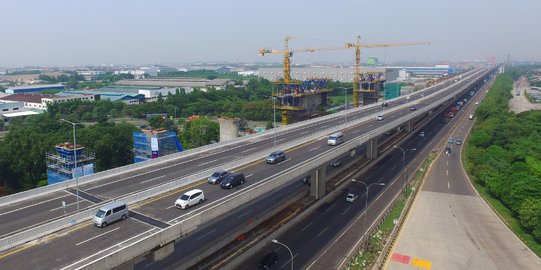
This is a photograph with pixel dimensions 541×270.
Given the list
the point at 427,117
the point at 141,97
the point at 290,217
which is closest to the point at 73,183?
the point at 290,217

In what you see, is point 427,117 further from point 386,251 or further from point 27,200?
point 27,200

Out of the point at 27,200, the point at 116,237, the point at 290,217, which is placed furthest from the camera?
the point at 290,217

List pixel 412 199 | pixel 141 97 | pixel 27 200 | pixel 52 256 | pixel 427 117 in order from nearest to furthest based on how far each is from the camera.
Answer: pixel 52 256
pixel 27 200
pixel 412 199
pixel 427 117
pixel 141 97

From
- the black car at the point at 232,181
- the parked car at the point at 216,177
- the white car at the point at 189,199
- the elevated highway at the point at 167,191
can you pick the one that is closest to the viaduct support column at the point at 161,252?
the elevated highway at the point at 167,191

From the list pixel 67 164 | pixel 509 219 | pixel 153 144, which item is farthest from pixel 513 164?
pixel 67 164

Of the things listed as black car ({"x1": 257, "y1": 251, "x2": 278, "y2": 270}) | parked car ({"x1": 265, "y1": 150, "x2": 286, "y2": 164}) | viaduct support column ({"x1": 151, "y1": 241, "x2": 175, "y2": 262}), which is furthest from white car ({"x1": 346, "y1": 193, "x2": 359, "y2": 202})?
viaduct support column ({"x1": 151, "y1": 241, "x2": 175, "y2": 262})

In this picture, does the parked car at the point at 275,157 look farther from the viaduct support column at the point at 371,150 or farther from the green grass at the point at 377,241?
the viaduct support column at the point at 371,150

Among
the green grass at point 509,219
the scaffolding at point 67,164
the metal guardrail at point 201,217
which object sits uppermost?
the metal guardrail at point 201,217

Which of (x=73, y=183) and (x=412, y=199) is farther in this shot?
(x=412, y=199)
